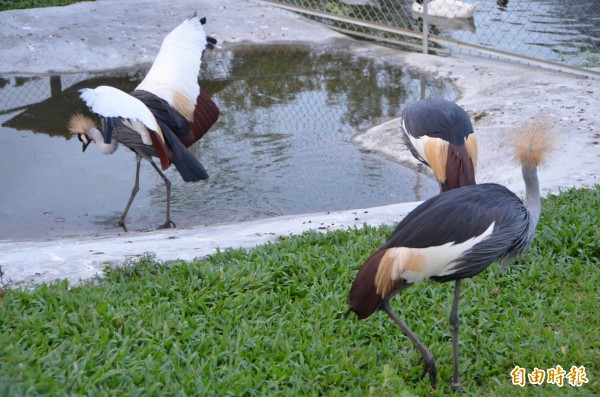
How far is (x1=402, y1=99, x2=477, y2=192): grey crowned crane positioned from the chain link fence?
4.20 m

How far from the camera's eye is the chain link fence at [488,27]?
10.2 metres

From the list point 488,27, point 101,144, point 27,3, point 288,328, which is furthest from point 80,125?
point 488,27

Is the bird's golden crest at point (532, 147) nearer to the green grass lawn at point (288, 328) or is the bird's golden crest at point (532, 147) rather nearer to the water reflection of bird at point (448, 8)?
the green grass lawn at point (288, 328)

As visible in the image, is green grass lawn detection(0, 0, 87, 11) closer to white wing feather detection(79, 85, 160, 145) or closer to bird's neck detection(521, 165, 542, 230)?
white wing feather detection(79, 85, 160, 145)

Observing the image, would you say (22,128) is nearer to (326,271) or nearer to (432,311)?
(326,271)

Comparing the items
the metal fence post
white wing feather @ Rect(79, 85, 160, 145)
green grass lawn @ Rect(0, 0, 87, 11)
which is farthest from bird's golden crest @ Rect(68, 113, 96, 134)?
green grass lawn @ Rect(0, 0, 87, 11)

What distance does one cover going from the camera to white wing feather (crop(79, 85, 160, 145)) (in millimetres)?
5445

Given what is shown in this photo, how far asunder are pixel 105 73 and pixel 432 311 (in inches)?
252

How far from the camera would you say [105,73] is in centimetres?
974

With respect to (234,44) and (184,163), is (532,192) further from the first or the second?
(234,44)

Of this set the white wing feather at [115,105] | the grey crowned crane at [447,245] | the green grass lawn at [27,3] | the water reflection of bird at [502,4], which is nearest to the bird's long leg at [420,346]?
the grey crowned crane at [447,245]

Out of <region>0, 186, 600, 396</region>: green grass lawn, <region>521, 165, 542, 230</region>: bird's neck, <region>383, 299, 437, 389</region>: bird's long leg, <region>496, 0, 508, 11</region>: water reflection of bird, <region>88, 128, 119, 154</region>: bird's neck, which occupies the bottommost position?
<region>88, 128, 119, 154</region>: bird's neck

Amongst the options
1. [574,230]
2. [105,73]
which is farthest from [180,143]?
[105,73]

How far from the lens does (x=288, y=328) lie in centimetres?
417
